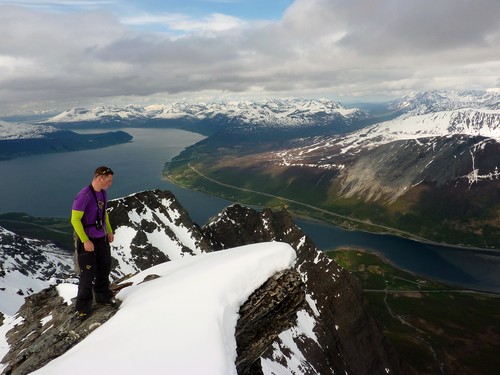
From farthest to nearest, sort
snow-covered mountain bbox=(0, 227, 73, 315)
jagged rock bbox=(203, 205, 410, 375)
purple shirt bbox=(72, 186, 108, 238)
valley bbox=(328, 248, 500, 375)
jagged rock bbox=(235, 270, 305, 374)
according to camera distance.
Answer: valley bbox=(328, 248, 500, 375) < snow-covered mountain bbox=(0, 227, 73, 315) < jagged rock bbox=(203, 205, 410, 375) < jagged rock bbox=(235, 270, 305, 374) < purple shirt bbox=(72, 186, 108, 238)

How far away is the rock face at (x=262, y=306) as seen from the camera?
16.8 meters

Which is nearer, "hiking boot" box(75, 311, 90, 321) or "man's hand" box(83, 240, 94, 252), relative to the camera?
"man's hand" box(83, 240, 94, 252)

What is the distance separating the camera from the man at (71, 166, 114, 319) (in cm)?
1427

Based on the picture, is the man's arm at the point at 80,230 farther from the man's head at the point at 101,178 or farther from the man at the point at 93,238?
the man's head at the point at 101,178

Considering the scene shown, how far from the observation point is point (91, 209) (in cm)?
1473

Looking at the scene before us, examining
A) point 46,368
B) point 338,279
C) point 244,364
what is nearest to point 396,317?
point 338,279

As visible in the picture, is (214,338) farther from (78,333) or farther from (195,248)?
(195,248)

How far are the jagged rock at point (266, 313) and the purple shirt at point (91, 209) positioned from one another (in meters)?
7.04

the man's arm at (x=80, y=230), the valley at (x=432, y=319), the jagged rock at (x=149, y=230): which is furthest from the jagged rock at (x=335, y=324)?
the man's arm at (x=80, y=230)

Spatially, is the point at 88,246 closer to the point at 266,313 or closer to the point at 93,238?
the point at 93,238

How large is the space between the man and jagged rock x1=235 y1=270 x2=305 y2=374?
6.31 meters

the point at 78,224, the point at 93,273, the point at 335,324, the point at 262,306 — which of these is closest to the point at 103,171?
the point at 78,224

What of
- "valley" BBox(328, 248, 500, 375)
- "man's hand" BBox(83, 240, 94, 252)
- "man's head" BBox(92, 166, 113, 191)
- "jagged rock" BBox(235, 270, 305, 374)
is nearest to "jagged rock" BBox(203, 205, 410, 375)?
"valley" BBox(328, 248, 500, 375)

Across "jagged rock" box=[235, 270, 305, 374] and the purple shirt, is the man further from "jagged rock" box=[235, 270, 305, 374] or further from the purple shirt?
"jagged rock" box=[235, 270, 305, 374]
